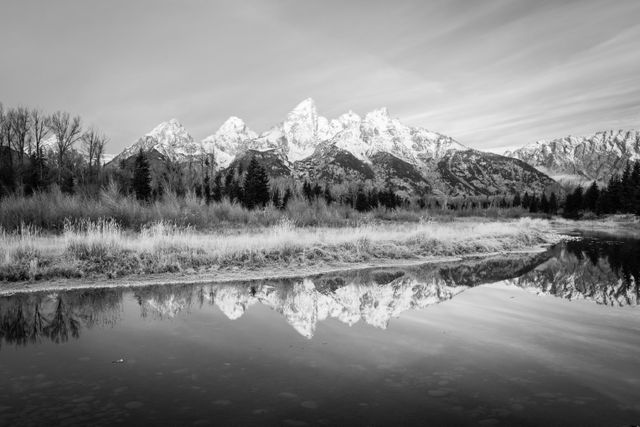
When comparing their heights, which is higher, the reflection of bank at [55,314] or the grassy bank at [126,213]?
the grassy bank at [126,213]

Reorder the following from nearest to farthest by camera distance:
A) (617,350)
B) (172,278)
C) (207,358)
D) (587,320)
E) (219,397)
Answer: (219,397)
(207,358)
(617,350)
(587,320)
(172,278)

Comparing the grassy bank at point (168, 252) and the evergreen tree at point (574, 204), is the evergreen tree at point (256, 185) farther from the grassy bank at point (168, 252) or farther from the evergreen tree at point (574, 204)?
the evergreen tree at point (574, 204)

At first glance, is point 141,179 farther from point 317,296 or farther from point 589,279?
point 589,279

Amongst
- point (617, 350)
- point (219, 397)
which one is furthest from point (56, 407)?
point (617, 350)

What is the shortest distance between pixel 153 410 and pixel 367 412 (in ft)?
8.10

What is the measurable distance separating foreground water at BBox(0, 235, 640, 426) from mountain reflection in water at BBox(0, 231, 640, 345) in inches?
2.8

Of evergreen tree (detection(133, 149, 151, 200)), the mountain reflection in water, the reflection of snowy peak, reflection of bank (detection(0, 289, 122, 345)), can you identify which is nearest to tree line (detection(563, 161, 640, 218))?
the reflection of snowy peak

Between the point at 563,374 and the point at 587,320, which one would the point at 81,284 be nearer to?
the point at 563,374

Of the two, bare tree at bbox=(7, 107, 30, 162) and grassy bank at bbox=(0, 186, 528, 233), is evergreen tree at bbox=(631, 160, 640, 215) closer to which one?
grassy bank at bbox=(0, 186, 528, 233)

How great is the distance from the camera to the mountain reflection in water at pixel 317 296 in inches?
329

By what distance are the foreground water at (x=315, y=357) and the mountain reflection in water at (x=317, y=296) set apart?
71mm

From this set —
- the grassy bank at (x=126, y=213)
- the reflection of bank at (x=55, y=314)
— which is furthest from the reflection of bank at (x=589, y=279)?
the grassy bank at (x=126, y=213)

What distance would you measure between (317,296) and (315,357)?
444 centimetres

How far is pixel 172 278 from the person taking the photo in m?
12.6
